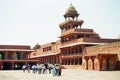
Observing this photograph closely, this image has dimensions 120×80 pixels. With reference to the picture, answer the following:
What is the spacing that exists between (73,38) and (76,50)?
157 inches

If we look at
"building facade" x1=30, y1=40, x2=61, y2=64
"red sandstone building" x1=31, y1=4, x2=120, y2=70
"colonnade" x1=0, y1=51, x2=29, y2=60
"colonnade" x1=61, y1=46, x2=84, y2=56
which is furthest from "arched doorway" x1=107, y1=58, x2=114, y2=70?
"building facade" x1=30, y1=40, x2=61, y2=64

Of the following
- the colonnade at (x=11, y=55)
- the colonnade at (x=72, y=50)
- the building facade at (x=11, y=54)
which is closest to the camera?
the colonnade at (x=72, y=50)

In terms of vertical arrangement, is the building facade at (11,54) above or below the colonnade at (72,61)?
above

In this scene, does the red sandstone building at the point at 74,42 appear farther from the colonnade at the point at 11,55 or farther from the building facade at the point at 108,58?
the colonnade at the point at 11,55

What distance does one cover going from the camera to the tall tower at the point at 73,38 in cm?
5724

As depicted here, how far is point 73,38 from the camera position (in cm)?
6338

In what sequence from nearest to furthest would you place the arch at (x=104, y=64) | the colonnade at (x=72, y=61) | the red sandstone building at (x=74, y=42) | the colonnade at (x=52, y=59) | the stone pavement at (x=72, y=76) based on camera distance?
1. the stone pavement at (x=72, y=76)
2. the arch at (x=104, y=64)
3. the red sandstone building at (x=74, y=42)
4. the colonnade at (x=72, y=61)
5. the colonnade at (x=52, y=59)

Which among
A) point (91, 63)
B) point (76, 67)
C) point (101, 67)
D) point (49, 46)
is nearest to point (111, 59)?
point (101, 67)

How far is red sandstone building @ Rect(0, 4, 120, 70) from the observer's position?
43969 millimetres

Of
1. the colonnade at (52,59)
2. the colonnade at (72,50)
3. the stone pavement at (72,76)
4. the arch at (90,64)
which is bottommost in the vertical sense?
the stone pavement at (72,76)

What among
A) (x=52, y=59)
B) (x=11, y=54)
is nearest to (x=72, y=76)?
(x=11, y=54)

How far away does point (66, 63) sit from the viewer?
65438 millimetres

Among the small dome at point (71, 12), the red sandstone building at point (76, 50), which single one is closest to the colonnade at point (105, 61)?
the red sandstone building at point (76, 50)

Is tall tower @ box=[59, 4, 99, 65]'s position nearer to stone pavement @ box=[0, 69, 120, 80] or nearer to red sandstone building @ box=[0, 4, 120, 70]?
red sandstone building @ box=[0, 4, 120, 70]
